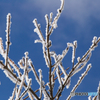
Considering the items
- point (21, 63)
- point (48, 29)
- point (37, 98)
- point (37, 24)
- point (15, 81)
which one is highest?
point (37, 24)

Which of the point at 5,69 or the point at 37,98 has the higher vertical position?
the point at 5,69

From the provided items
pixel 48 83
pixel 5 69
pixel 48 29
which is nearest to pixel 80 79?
pixel 48 83

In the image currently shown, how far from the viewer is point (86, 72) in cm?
291

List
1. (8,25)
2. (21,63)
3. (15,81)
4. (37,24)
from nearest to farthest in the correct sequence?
(8,25) < (15,81) < (37,24) < (21,63)

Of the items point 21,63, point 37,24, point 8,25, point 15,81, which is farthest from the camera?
point 21,63

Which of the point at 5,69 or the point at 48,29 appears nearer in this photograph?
the point at 5,69

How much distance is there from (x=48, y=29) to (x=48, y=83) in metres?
0.99

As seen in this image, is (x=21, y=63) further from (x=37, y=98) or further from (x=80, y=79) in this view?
(x=80, y=79)

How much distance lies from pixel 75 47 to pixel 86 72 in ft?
1.73

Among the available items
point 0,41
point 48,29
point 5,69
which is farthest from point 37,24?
point 5,69

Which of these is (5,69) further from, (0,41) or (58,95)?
(58,95)

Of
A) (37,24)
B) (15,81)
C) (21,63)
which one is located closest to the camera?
(15,81)

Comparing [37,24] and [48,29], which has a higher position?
[37,24]

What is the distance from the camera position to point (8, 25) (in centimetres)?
213
